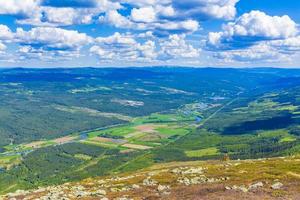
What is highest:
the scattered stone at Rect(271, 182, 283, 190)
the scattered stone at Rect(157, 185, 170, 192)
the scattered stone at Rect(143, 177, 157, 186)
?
the scattered stone at Rect(271, 182, 283, 190)

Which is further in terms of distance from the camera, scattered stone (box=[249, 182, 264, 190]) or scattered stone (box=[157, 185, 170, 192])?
scattered stone (box=[157, 185, 170, 192])

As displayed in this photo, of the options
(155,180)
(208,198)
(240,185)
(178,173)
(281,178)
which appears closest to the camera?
(208,198)

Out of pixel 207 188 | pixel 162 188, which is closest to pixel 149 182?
pixel 162 188

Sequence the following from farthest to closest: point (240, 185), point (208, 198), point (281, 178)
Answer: point (281, 178), point (240, 185), point (208, 198)

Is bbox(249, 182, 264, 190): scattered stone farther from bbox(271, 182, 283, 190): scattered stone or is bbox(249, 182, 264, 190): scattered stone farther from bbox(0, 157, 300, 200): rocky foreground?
bbox(271, 182, 283, 190): scattered stone

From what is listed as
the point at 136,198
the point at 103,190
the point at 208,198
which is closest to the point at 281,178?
the point at 208,198

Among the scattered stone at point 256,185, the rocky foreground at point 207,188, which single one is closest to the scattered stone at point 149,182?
the rocky foreground at point 207,188

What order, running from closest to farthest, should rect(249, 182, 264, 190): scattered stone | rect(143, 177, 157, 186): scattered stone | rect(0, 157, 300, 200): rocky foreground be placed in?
1. rect(0, 157, 300, 200): rocky foreground
2. rect(249, 182, 264, 190): scattered stone
3. rect(143, 177, 157, 186): scattered stone

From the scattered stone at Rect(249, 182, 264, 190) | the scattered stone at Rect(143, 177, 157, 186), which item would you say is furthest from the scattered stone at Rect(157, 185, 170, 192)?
the scattered stone at Rect(249, 182, 264, 190)

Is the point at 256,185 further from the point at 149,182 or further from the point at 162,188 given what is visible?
the point at 149,182

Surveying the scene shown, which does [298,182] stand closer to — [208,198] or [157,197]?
[208,198]

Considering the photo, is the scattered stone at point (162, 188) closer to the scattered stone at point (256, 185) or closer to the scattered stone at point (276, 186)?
the scattered stone at point (256, 185)
